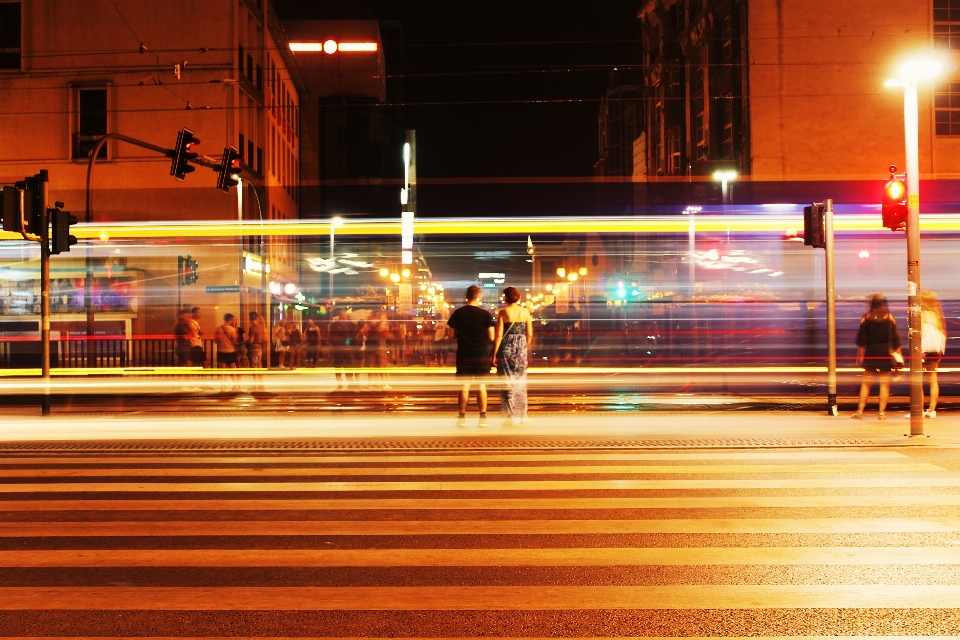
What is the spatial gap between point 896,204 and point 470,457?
637 centimetres

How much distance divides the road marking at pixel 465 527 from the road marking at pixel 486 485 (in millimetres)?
1348

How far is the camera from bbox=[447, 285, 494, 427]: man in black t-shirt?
13062 millimetres

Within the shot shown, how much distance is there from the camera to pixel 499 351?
13.1 meters

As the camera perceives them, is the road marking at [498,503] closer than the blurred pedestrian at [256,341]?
Yes

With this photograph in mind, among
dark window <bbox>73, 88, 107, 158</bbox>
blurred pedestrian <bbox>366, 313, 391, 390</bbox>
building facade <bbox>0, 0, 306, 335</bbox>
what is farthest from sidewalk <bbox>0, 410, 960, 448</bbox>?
dark window <bbox>73, 88, 107, 158</bbox>

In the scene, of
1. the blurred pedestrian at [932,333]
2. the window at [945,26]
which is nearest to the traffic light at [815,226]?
the blurred pedestrian at [932,333]

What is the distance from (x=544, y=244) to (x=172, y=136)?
2274cm

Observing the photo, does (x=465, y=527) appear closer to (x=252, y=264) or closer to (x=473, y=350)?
(x=473, y=350)

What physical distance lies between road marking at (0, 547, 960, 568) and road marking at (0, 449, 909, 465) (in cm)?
398

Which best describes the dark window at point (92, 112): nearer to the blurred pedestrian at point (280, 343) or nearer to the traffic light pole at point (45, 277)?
the blurred pedestrian at point (280, 343)

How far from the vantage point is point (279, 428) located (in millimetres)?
13312

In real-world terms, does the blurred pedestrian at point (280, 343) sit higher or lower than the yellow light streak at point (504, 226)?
lower

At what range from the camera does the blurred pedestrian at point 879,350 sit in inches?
536

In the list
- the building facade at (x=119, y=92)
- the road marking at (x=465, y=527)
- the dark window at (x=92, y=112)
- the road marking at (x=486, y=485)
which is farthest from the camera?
the dark window at (x=92, y=112)
